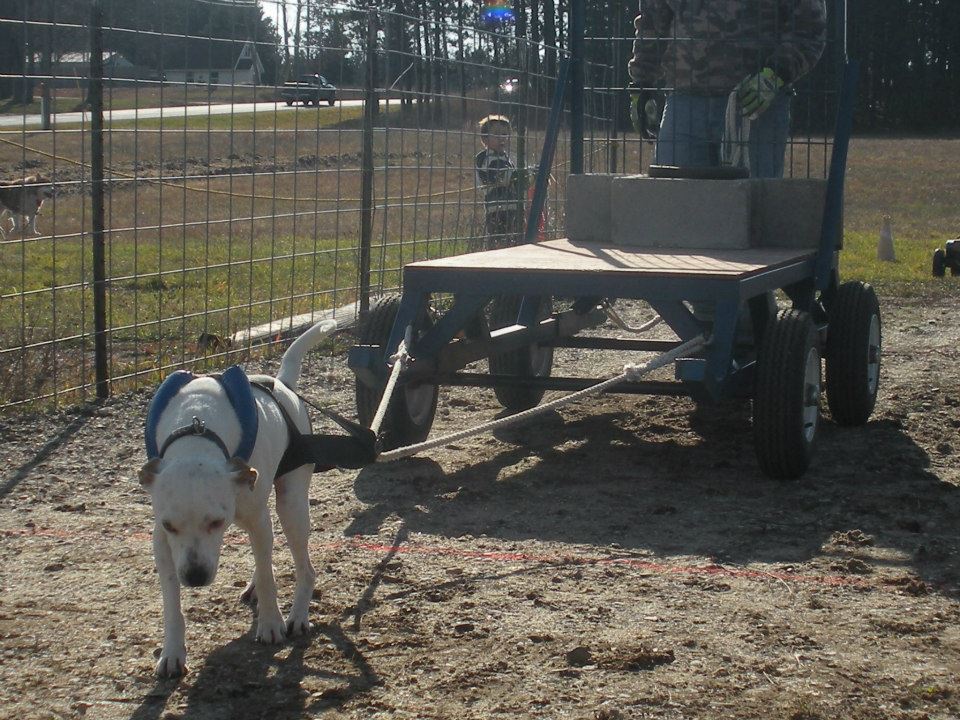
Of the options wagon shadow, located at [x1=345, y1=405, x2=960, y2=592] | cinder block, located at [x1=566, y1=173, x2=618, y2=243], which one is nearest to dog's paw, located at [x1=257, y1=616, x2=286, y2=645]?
wagon shadow, located at [x1=345, y1=405, x2=960, y2=592]

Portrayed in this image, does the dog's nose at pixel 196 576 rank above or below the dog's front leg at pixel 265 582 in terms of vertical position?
above

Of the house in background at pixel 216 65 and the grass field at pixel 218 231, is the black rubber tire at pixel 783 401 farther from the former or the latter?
the house in background at pixel 216 65

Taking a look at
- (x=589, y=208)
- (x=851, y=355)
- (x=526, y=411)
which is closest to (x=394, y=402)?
(x=526, y=411)

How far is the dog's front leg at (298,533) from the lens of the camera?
374 centimetres

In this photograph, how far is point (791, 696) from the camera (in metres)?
3.29

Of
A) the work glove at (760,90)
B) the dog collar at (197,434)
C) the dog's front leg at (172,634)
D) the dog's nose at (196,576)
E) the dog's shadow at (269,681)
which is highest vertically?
the work glove at (760,90)

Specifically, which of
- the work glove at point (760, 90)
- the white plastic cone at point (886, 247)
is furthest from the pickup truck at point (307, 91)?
the white plastic cone at point (886, 247)

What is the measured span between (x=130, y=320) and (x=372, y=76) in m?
2.31

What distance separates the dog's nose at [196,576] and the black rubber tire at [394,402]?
7.84 ft

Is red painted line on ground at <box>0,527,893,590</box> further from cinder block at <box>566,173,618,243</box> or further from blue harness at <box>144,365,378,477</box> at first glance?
cinder block at <box>566,173,618,243</box>

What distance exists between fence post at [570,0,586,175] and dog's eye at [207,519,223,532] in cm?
477

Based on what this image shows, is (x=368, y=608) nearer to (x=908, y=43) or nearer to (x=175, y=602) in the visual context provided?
(x=175, y=602)

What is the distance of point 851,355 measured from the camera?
20.9ft

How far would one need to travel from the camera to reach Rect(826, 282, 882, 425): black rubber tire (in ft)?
20.9
